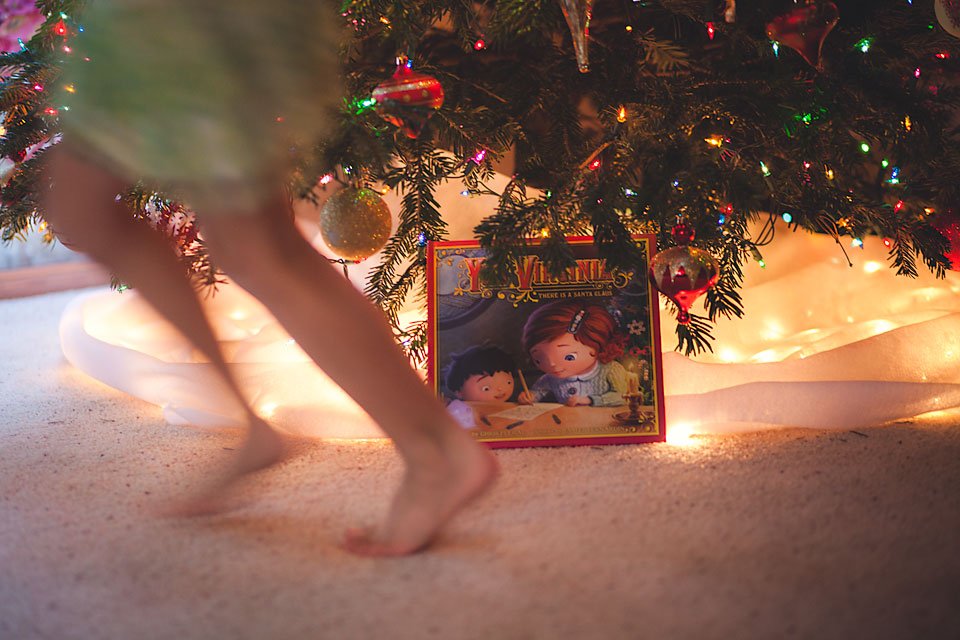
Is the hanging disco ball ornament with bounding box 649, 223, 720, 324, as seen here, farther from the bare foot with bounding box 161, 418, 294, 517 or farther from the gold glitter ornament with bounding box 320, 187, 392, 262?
the bare foot with bounding box 161, 418, 294, 517

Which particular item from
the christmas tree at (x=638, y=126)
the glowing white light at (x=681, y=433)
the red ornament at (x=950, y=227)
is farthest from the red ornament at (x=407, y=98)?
the red ornament at (x=950, y=227)

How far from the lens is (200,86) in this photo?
23.6 inches

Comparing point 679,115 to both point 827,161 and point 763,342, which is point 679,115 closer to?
point 827,161

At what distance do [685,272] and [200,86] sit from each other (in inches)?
21.7

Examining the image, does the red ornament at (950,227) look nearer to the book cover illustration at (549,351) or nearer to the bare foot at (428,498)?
the book cover illustration at (549,351)

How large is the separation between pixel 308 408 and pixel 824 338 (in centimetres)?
82

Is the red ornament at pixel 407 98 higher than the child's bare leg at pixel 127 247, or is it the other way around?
the red ornament at pixel 407 98

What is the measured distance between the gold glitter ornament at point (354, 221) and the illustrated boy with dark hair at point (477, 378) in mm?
191

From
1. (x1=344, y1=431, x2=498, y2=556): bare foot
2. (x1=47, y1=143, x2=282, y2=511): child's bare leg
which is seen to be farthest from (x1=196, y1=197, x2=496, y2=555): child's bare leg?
(x1=47, y1=143, x2=282, y2=511): child's bare leg

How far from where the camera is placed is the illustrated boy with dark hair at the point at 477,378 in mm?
912

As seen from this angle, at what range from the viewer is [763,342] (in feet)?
3.80

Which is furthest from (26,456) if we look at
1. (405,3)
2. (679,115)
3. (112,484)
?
(679,115)

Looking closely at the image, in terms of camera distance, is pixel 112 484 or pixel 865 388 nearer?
pixel 112 484

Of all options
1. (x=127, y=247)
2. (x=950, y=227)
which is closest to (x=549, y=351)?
(x=127, y=247)
